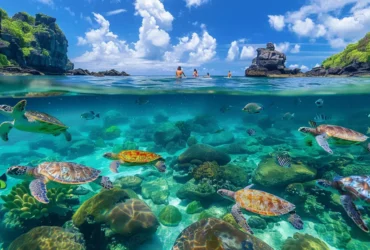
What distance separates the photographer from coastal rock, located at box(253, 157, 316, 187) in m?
8.67

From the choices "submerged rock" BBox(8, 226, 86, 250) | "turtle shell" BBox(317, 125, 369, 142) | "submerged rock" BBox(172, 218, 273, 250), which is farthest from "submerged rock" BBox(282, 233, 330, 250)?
"submerged rock" BBox(8, 226, 86, 250)

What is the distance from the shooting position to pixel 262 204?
5051 mm

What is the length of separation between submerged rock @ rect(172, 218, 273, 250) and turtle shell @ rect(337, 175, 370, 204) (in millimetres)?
2351

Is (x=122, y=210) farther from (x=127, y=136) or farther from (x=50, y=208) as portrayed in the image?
(x=127, y=136)

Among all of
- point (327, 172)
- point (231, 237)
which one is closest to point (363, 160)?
point (327, 172)

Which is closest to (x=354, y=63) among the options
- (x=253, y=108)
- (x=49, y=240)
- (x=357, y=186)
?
(x=253, y=108)

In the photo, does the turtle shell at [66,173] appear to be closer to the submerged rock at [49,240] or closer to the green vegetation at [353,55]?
the submerged rock at [49,240]

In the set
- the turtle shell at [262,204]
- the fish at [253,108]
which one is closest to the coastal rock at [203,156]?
the fish at [253,108]

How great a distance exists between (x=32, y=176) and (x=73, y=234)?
196 cm

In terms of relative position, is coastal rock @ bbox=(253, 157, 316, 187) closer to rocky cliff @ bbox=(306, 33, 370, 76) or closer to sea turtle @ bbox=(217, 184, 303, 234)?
sea turtle @ bbox=(217, 184, 303, 234)

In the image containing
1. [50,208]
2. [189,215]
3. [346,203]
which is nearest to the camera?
[346,203]

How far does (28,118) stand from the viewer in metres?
5.02

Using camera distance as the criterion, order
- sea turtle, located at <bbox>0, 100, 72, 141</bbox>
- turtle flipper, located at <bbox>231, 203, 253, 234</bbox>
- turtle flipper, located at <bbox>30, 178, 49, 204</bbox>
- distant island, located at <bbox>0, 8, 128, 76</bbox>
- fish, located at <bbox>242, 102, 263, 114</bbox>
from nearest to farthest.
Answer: turtle flipper, located at <bbox>30, 178, 49, 204</bbox> → turtle flipper, located at <bbox>231, 203, 253, 234</bbox> → sea turtle, located at <bbox>0, 100, 72, 141</bbox> → fish, located at <bbox>242, 102, 263, 114</bbox> → distant island, located at <bbox>0, 8, 128, 76</bbox>

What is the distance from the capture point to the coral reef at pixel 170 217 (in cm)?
711
